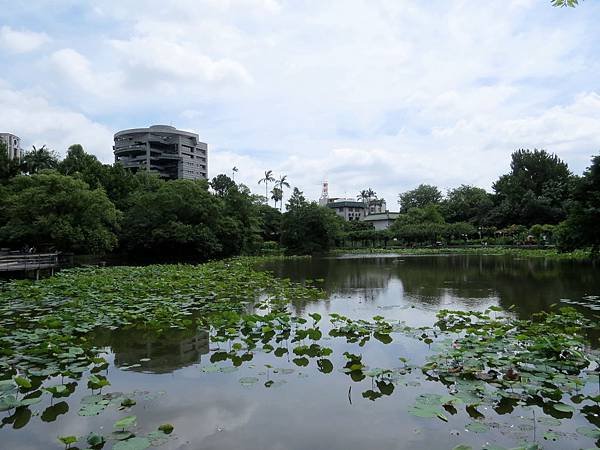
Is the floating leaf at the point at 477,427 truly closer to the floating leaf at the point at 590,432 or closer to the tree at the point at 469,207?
the floating leaf at the point at 590,432

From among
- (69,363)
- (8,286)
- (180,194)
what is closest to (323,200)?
(180,194)

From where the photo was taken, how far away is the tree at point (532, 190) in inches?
1873

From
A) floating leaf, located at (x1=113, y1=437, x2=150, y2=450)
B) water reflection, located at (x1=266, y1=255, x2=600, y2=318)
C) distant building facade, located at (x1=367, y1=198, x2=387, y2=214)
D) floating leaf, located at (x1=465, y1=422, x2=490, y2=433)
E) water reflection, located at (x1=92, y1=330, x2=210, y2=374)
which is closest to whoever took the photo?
floating leaf, located at (x1=113, y1=437, x2=150, y2=450)

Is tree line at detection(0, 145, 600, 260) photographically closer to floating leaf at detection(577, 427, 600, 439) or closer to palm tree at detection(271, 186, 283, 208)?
palm tree at detection(271, 186, 283, 208)

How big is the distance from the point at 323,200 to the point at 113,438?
95.5 meters

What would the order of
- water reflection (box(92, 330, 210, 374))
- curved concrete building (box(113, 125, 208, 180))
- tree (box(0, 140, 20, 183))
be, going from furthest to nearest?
curved concrete building (box(113, 125, 208, 180)) < tree (box(0, 140, 20, 183)) < water reflection (box(92, 330, 210, 374))

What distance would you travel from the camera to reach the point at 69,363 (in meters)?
5.66

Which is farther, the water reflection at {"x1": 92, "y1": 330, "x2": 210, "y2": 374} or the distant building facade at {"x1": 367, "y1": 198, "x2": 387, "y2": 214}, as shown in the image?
the distant building facade at {"x1": 367, "y1": 198, "x2": 387, "y2": 214}

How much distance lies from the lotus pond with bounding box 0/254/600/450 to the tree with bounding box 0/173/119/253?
1321cm

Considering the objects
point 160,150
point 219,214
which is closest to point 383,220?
point 160,150

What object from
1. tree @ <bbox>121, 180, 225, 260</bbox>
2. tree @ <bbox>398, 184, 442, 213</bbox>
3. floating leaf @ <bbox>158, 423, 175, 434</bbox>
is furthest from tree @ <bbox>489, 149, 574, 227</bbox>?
floating leaf @ <bbox>158, 423, 175, 434</bbox>

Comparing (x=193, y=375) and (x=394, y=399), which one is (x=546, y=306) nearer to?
(x=394, y=399)

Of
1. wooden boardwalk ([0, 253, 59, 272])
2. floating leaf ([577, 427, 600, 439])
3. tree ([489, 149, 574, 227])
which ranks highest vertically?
tree ([489, 149, 574, 227])

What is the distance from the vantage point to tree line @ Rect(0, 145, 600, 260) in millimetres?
21453
